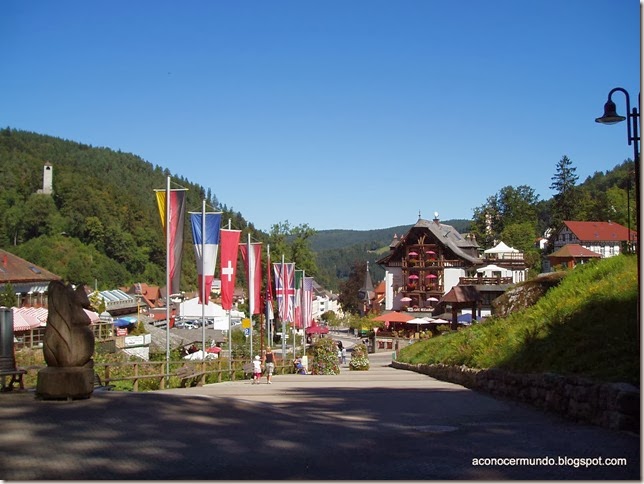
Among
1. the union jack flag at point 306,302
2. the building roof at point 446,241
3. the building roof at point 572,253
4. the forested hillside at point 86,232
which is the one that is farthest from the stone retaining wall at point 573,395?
the forested hillside at point 86,232

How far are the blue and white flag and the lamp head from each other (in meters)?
13.9

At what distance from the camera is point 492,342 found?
19.6 metres

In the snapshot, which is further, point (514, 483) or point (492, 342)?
point (492, 342)

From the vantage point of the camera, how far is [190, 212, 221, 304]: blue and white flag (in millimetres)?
24281

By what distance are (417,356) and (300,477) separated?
25.5m

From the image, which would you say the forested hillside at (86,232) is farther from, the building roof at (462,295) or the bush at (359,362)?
the building roof at (462,295)

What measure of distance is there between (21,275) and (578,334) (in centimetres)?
5818

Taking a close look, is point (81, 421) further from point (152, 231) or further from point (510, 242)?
point (152, 231)

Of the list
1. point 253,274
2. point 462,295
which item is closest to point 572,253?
point 462,295

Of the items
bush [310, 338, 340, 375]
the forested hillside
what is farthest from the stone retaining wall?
the forested hillside

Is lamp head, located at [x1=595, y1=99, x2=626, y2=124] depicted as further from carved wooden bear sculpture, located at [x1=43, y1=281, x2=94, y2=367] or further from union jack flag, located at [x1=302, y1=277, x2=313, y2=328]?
union jack flag, located at [x1=302, y1=277, x2=313, y2=328]

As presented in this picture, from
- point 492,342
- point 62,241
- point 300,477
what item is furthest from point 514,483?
point 62,241

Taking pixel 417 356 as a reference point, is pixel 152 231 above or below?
above

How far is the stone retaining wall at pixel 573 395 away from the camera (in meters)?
9.88
